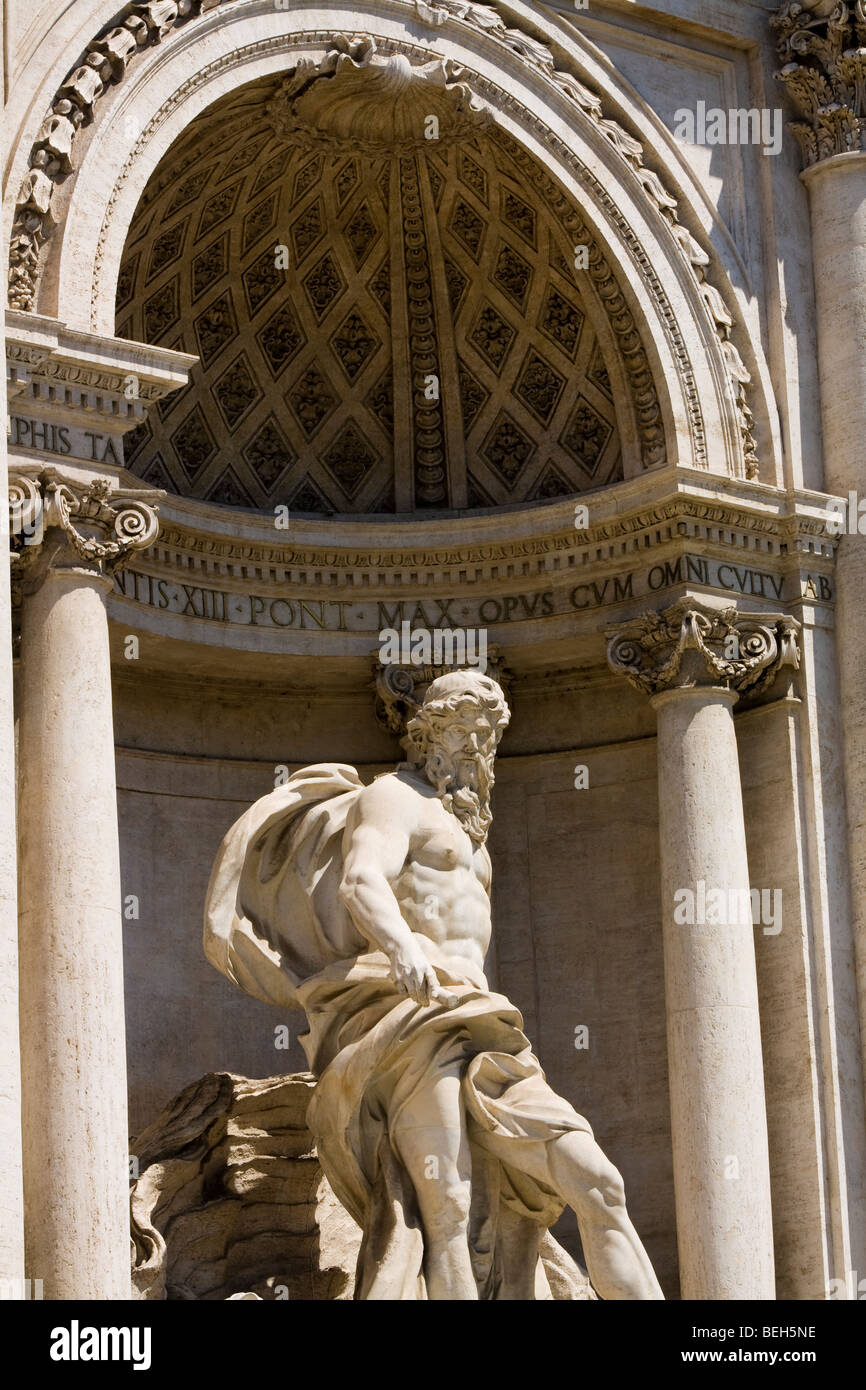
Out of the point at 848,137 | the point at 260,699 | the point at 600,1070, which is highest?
the point at 848,137

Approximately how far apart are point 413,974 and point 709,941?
3781mm

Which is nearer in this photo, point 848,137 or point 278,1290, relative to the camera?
point 278,1290

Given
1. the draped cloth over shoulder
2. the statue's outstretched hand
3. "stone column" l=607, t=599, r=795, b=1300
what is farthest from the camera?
"stone column" l=607, t=599, r=795, b=1300

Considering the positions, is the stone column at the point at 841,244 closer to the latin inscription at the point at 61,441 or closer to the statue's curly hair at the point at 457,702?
the statue's curly hair at the point at 457,702

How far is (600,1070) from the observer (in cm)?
2153

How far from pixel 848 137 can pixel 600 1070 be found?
19.8 ft

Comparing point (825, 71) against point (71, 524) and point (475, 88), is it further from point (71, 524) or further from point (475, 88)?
point (71, 524)

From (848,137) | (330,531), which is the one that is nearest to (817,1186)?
(330,531)

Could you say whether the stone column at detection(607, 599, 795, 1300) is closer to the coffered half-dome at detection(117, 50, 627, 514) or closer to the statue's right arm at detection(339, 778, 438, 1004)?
the coffered half-dome at detection(117, 50, 627, 514)

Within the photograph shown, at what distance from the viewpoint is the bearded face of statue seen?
58.8ft

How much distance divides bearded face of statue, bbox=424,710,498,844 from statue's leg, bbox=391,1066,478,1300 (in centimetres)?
143

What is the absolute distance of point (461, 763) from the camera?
18.0 metres

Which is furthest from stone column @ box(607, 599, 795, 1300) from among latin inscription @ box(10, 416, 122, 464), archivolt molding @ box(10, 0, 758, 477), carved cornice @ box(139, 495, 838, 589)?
latin inscription @ box(10, 416, 122, 464)
